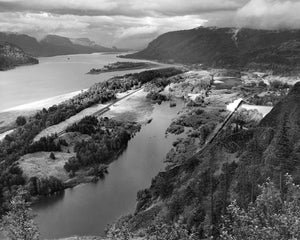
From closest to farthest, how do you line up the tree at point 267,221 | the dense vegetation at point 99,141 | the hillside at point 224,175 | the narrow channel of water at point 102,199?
1. the tree at point 267,221
2. the hillside at point 224,175
3. the narrow channel of water at point 102,199
4. the dense vegetation at point 99,141

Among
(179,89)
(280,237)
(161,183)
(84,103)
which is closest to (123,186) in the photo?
(161,183)

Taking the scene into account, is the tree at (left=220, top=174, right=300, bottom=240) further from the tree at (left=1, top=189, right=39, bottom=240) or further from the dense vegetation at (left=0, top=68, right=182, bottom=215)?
the dense vegetation at (left=0, top=68, right=182, bottom=215)

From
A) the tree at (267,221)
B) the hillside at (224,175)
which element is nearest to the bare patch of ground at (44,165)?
the hillside at (224,175)

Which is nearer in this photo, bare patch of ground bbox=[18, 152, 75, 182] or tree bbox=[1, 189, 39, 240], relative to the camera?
tree bbox=[1, 189, 39, 240]

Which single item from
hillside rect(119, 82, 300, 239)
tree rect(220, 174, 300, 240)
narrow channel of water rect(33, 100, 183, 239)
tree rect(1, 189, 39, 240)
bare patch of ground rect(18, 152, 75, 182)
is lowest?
narrow channel of water rect(33, 100, 183, 239)

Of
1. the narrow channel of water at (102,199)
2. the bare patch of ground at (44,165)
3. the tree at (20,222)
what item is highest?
the tree at (20,222)

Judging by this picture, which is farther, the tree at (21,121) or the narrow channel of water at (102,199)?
the tree at (21,121)

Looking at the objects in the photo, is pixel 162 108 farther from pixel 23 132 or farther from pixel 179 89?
pixel 23 132

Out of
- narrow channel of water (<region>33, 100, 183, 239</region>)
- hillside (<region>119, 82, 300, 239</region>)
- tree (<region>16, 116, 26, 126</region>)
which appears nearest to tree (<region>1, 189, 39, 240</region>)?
hillside (<region>119, 82, 300, 239</region>)

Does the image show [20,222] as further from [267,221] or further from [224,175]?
[224,175]

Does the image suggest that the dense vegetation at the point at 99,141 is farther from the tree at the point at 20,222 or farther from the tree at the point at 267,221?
the tree at the point at 267,221
